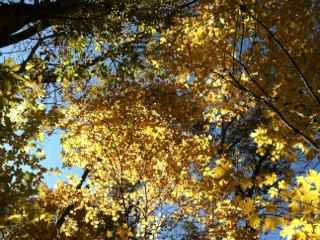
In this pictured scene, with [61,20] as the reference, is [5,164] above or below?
below

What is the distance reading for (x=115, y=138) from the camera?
12594 millimetres

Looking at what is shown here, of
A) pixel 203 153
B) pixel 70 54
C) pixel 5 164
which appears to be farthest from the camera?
pixel 203 153

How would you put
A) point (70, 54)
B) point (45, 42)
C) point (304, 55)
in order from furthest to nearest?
1. point (45, 42)
2. point (70, 54)
3. point (304, 55)

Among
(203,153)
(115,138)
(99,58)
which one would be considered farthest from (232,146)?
(99,58)

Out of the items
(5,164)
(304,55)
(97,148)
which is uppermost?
(97,148)

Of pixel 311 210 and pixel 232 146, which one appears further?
pixel 232 146

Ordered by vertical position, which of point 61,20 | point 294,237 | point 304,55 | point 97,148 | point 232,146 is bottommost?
point 294,237

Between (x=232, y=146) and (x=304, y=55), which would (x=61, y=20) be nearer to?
(x=304, y=55)

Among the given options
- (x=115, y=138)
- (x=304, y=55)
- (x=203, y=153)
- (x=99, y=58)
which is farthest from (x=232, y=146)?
(x=304, y=55)

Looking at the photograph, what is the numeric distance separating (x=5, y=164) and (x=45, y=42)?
525 cm

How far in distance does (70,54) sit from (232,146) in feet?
28.7

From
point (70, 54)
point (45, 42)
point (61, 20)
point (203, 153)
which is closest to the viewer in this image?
point (61, 20)

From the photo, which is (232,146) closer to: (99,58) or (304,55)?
(99,58)

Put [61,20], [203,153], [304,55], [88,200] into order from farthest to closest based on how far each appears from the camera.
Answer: [88,200], [203,153], [61,20], [304,55]
